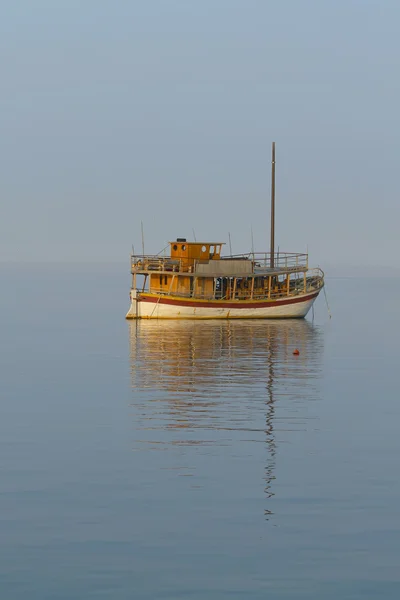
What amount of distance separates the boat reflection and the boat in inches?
174

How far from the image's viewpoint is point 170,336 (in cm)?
6328

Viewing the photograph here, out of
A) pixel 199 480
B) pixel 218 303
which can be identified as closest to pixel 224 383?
pixel 199 480

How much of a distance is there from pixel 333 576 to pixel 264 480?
20.2ft

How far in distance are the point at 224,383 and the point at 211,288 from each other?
34.9 meters

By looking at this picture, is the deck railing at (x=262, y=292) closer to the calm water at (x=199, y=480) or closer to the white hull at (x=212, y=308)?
the white hull at (x=212, y=308)

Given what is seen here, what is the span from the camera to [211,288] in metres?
75.0

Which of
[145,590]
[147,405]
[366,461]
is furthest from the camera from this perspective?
[147,405]

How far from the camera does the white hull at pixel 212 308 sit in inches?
2921

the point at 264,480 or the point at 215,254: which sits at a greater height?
the point at 215,254

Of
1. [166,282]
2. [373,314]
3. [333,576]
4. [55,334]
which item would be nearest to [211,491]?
[333,576]

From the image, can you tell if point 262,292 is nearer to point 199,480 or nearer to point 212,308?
point 212,308

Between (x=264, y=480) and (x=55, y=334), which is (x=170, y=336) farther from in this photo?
(x=264, y=480)

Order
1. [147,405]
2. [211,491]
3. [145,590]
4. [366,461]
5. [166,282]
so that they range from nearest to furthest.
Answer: [145,590] < [211,491] < [366,461] < [147,405] < [166,282]

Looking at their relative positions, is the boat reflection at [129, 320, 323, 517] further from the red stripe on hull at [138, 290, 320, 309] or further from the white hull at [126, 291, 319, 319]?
the white hull at [126, 291, 319, 319]
